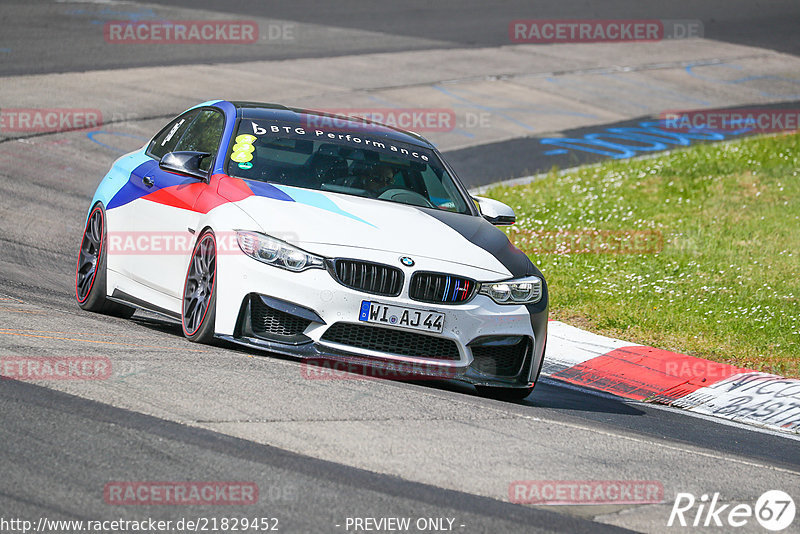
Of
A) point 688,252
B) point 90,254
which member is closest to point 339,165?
point 90,254

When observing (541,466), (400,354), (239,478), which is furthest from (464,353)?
(239,478)

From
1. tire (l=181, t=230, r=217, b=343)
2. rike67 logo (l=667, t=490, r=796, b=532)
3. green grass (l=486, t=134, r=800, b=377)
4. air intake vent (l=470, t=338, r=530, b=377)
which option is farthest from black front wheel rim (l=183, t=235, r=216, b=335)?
green grass (l=486, t=134, r=800, b=377)

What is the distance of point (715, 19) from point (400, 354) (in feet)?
96.7

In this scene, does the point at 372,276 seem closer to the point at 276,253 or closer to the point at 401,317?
the point at 401,317

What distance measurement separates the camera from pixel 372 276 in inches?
265

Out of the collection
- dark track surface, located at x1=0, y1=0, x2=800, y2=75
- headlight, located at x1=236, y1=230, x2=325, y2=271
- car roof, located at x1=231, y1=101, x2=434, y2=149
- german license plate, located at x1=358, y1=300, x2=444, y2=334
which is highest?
dark track surface, located at x1=0, y1=0, x2=800, y2=75

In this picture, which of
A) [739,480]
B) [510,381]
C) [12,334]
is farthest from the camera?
[510,381]

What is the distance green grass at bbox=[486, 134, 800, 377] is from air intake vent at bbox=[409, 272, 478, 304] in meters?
3.62

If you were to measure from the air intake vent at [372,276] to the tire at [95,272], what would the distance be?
244cm

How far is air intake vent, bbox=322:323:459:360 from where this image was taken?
6703 mm

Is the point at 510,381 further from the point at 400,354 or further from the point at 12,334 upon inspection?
the point at 12,334

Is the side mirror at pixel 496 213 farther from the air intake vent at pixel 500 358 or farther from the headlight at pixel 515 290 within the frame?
the air intake vent at pixel 500 358

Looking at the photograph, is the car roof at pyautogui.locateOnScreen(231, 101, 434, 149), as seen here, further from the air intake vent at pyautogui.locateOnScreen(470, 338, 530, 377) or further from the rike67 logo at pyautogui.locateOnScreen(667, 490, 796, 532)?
the rike67 logo at pyautogui.locateOnScreen(667, 490, 796, 532)

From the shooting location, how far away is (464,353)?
693 centimetres
